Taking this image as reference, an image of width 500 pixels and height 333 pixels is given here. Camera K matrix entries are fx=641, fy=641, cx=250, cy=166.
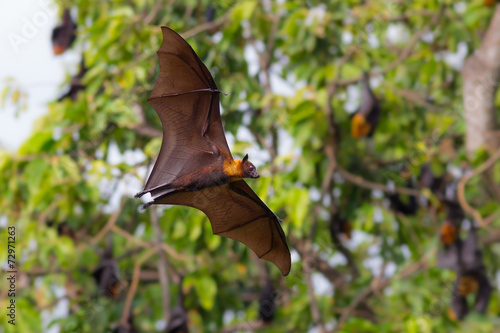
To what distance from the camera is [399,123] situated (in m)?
7.54

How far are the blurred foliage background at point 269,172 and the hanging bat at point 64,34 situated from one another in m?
0.44

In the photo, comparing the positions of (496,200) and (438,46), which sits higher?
(438,46)

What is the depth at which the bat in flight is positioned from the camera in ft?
9.41

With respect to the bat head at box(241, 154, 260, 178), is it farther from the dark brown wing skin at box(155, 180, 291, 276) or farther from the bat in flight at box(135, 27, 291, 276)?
the dark brown wing skin at box(155, 180, 291, 276)

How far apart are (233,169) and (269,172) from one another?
8.35 feet

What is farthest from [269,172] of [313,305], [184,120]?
[184,120]

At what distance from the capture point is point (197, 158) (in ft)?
9.73

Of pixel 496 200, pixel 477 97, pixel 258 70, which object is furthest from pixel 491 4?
pixel 258 70

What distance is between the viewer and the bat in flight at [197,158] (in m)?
2.87

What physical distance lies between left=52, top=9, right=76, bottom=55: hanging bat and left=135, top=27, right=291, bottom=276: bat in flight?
537cm

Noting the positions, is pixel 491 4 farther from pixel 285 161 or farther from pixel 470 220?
pixel 285 161

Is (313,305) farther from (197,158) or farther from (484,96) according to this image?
(197,158)

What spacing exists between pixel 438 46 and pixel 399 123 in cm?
135

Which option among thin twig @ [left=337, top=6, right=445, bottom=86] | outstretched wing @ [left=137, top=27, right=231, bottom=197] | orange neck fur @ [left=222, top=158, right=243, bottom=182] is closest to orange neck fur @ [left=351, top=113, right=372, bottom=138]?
thin twig @ [left=337, top=6, right=445, bottom=86]
